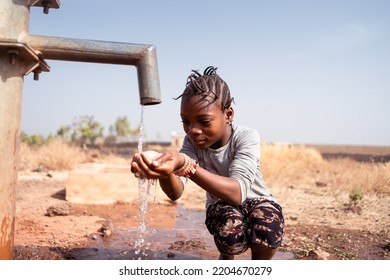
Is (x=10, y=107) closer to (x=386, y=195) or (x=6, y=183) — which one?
(x=6, y=183)

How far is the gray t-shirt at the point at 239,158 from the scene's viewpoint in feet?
5.30

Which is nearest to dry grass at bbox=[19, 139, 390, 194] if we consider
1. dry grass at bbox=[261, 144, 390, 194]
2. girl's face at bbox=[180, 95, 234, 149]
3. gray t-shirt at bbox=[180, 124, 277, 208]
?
dry grass at bbox=[261, 144, 390, 194]

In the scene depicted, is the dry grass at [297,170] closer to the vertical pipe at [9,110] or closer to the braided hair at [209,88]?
the braided hair at [209,88]

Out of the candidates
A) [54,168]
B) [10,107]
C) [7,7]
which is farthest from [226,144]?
[54,168]

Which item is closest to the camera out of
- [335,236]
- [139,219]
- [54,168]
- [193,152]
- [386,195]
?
[193,152]

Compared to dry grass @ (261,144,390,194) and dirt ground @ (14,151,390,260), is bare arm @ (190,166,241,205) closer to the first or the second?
dirt ground @ (14,151,390,260)

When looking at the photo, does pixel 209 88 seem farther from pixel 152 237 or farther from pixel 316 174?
pixel 316 174

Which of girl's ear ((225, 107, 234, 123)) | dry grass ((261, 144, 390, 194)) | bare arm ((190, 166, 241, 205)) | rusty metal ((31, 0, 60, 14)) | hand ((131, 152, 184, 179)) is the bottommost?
dry grass ((261, 144, 390, 194))

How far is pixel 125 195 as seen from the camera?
14.3 ft

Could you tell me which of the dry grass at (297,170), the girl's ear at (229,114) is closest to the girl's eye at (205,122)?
the girl's ear at (229,114)

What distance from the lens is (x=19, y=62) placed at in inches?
61.1

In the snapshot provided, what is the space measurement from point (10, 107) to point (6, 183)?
1.05ft

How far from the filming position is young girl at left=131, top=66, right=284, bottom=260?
1.50 meters
